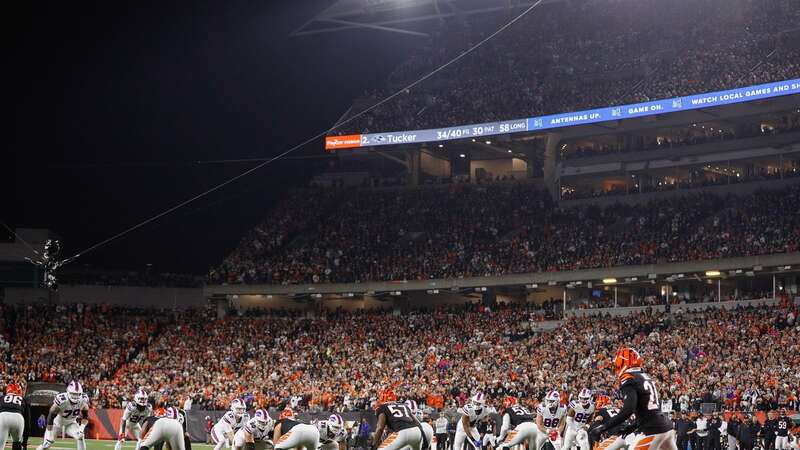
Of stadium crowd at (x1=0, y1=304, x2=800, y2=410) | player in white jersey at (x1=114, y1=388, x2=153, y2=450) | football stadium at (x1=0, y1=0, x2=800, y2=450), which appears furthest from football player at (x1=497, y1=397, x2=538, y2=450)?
stadium crowd at (x1=0, y1=304, x2=800, y2=410)

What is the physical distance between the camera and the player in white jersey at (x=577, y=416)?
25.0m

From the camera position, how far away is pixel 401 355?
49219mm

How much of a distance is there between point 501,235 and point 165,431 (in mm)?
40216

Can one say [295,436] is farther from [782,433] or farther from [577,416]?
[782,433]

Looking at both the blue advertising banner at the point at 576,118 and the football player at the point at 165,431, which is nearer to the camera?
the football player at the point at 165,431

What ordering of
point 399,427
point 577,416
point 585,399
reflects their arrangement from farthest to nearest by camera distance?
1. point 577,416
2. point 585,399
3. point 399,427

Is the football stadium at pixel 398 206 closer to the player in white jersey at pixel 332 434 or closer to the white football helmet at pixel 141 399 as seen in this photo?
the white football helmet at pixel 141 399

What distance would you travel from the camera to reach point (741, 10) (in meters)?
59.4

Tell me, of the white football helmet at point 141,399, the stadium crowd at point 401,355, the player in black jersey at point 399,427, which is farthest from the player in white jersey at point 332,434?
the stadium crowd at point 401,355

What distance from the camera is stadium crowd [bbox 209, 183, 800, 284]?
5034 cm

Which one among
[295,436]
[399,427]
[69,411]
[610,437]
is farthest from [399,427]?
[69,411]

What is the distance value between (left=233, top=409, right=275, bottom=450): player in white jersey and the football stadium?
15.1 metres

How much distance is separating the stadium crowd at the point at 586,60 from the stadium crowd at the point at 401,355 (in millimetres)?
11599

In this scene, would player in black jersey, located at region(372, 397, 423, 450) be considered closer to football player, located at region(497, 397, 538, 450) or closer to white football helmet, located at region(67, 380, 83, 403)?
football player, located at region(497, 397, 538, 450)
